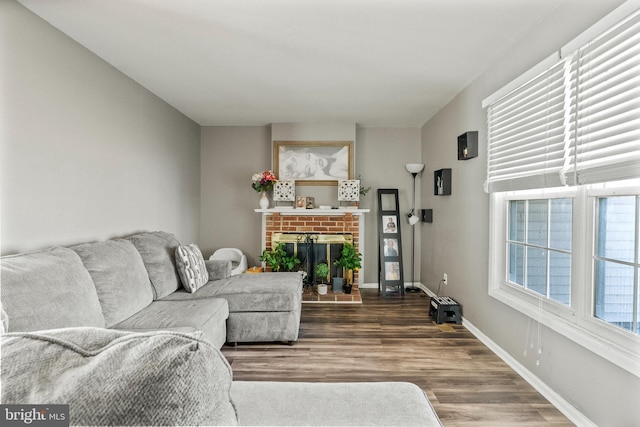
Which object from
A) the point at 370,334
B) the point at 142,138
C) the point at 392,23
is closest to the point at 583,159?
the point at 392,23

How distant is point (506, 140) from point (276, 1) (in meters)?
1.93

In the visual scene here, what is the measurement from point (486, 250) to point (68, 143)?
11.2ft

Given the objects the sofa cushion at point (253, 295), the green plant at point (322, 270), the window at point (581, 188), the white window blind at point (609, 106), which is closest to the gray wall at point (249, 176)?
the green plant at point (322, 270)

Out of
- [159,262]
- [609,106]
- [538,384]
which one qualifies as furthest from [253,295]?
[609,106]

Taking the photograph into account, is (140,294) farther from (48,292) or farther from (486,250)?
(486,250)

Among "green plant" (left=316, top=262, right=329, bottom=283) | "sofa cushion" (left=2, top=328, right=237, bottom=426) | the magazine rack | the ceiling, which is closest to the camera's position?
"sofa cushion" (left=2, top=328, right=237, bottom=426)

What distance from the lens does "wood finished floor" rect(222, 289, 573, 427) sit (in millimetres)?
2039

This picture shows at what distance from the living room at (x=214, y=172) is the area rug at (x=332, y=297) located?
29.9 inches

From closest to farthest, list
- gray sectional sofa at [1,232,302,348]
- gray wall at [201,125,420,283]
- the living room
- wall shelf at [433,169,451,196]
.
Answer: gray sectional sofa at [1,232,302,348]
the living room
wall shelf at [433,169,451,196]
gray wall at [201,125,420,283]

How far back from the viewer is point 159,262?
2947 millimetres

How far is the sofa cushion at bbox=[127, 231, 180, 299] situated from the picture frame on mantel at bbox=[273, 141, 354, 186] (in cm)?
222

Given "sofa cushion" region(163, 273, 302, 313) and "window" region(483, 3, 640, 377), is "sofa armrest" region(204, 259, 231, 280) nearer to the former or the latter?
"sofa cushion" region(163, 273, 302, 313)

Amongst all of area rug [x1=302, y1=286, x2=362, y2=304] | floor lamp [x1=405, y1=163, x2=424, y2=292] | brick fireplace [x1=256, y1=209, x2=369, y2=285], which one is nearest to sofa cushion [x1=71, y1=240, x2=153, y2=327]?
area rug [x1=302, y1=286, x2=362, y2=304]

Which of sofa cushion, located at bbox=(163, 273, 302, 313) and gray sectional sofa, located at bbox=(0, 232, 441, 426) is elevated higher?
gray sectional sofa, located at bbox=(0, 232, 441, 426)
